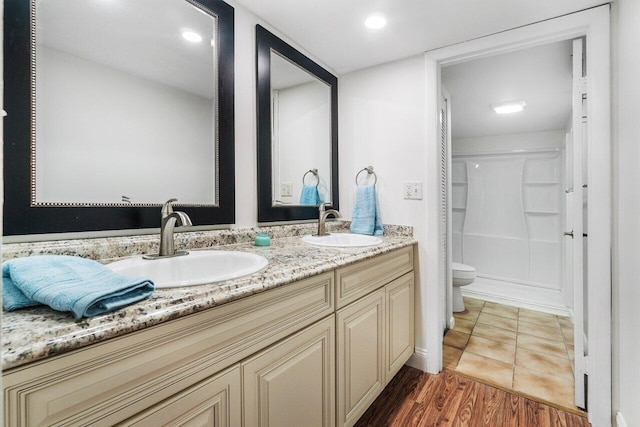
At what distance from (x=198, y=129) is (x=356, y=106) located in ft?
3.93

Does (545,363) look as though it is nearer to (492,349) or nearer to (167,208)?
(492,349)

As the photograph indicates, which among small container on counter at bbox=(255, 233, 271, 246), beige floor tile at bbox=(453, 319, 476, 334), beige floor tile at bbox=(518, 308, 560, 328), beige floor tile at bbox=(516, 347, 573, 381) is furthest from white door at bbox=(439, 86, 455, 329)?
small container on counter at bbox=(255, 233, 271, 246)

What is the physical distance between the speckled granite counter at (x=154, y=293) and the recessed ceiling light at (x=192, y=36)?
845 millimetres

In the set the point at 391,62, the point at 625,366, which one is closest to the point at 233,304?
the point at 625,366

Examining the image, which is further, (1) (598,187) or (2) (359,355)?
(1) (598,187)

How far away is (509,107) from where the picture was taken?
267 centimetres

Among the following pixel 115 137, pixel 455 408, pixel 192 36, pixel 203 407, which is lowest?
pixel 455 408

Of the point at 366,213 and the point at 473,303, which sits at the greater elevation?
the point at 366,213

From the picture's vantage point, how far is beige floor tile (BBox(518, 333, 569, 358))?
6.94 ft

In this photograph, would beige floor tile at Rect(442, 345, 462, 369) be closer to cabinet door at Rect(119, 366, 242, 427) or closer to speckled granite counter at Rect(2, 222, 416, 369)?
speckled granite counter at Rect(2, 222, 416, 369)

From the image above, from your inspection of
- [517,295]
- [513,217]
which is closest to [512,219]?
[513,217]

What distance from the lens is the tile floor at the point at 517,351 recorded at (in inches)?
68.5

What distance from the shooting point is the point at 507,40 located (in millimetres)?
1644

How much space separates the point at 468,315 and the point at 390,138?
1.85 m
